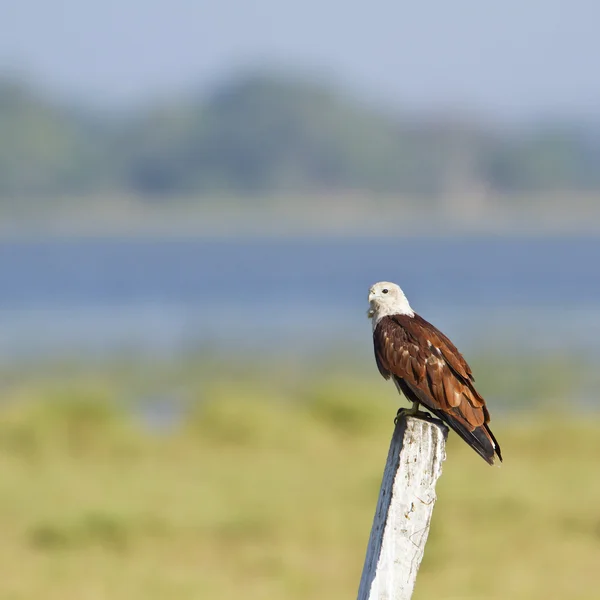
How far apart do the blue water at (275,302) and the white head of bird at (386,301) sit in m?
20.6

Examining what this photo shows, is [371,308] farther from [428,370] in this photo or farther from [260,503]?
[260,503]

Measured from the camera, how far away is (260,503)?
11.9 meters

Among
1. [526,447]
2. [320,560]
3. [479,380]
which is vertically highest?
[479,380]

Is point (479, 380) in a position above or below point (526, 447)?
above

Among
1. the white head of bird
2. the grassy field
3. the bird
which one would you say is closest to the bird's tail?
the bird

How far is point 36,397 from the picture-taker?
16625 mm

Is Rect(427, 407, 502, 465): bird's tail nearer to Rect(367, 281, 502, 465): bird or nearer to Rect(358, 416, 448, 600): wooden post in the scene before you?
Rect(367, 281, 502, 465): bird

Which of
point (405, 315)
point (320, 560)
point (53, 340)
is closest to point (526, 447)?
point (320, 560)

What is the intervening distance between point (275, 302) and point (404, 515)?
4920 centimetres

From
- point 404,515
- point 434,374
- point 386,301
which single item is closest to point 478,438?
point 434,374

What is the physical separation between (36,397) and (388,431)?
4.82 meters

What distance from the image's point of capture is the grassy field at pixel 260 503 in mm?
9562

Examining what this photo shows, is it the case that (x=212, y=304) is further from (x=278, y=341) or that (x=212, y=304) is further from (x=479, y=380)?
(x=479, y=380)

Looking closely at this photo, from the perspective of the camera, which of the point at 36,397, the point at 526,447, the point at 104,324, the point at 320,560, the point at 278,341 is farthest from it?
the point at 104,324
